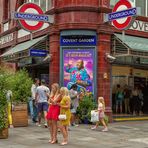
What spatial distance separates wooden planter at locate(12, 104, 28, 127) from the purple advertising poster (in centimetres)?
298

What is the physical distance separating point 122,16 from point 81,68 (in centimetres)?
335

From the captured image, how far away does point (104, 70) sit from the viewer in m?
18.8

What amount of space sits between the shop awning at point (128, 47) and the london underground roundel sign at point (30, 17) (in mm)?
3327

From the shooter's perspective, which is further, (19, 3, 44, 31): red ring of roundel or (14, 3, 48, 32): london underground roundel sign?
(19, 3, 44, 31): red ring of roundel

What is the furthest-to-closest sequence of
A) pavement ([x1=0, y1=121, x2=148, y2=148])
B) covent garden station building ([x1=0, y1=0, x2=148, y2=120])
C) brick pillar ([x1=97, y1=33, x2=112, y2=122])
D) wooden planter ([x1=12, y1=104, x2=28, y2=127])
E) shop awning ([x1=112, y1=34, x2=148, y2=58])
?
1. brick pillar ([x1=97, y1=33, x2=112, y2=122])
2. covent garden station building ([x1=0, y1=0, x2=148, y2=120])
3. shop awning ([x1=112, y1=34, x2=148, y2=58])
4. wooden planter ([x1=12, y1=104, x2=28, y2=127])
5. pavement ([x1=0, y1=121, x2=148, y2=148])


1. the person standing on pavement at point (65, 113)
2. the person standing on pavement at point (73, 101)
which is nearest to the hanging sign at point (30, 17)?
the person standing on pavement at point (73, 101)

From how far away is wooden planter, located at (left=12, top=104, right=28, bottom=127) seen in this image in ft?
53.8

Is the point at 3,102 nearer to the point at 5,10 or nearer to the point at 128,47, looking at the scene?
the point at 128,47

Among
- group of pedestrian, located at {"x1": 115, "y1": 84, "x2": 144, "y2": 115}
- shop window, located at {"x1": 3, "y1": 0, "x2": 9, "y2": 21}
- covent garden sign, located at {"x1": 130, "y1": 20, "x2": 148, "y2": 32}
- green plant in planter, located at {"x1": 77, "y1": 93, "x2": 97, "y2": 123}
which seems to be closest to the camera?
green plant in planter, located at {"x1": 77, "y1": 93, "x2": 97, "y2": 123}

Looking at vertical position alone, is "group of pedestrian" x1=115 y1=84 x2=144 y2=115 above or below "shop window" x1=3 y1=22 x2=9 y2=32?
below

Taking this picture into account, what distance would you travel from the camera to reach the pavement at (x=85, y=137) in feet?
39.8

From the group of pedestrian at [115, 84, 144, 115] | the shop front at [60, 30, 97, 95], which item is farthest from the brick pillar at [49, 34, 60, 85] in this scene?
the group of pedestrian at [115, 84, 144, 115]

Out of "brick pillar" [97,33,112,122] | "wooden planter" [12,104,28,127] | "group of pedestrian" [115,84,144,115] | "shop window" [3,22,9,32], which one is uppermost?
"shop window" [3,22,9,32]

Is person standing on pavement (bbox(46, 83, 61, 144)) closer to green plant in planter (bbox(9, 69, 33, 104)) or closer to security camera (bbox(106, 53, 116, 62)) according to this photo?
green plant in planter (bbox(9, 69, 33, 104))
